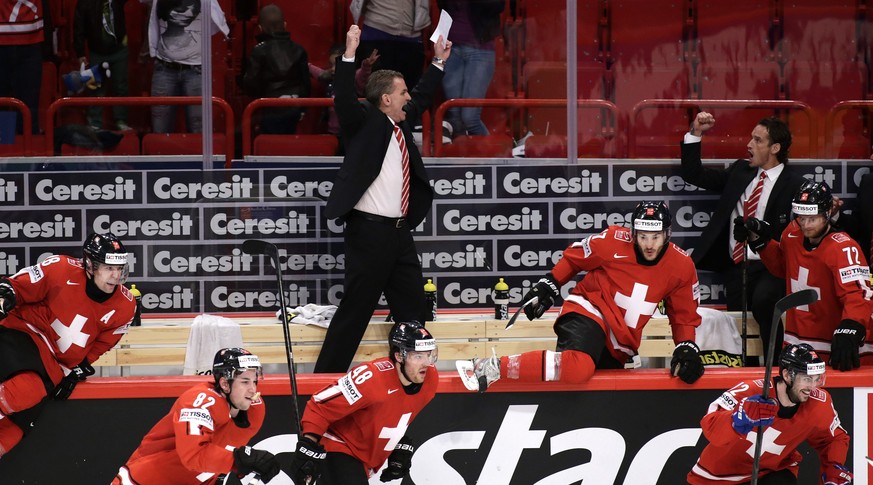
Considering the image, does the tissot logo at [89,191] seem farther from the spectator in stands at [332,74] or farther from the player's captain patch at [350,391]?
the player's captain patch at [350,391]

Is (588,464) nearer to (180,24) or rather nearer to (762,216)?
(762,216)

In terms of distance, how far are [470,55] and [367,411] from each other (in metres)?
2.42


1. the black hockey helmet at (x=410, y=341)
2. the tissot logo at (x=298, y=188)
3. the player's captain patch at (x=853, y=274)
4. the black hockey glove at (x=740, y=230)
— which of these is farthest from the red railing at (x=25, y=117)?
the player's captain patch at (x=853, y=274)

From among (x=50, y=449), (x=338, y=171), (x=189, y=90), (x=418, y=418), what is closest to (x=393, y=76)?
(x=338, y=171)

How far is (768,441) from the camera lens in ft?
18.8

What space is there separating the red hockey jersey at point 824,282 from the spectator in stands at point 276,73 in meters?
2.66

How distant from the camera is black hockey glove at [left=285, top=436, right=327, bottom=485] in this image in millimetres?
5465

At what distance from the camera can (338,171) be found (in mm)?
6934

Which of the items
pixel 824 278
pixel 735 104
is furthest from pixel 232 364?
pixel 735 104

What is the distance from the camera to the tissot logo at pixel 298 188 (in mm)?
7285

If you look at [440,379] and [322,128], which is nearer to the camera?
[440,379]

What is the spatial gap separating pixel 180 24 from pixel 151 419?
2.34 metres

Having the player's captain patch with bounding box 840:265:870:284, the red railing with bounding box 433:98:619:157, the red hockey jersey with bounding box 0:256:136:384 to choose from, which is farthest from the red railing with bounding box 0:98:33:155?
the player's captain patch with bounding box 840:265:870:284

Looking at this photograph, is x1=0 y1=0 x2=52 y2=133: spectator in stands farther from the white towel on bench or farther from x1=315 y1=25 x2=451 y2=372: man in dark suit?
x1=315 y1=25 x2=451 y2=372: man in dark suit
